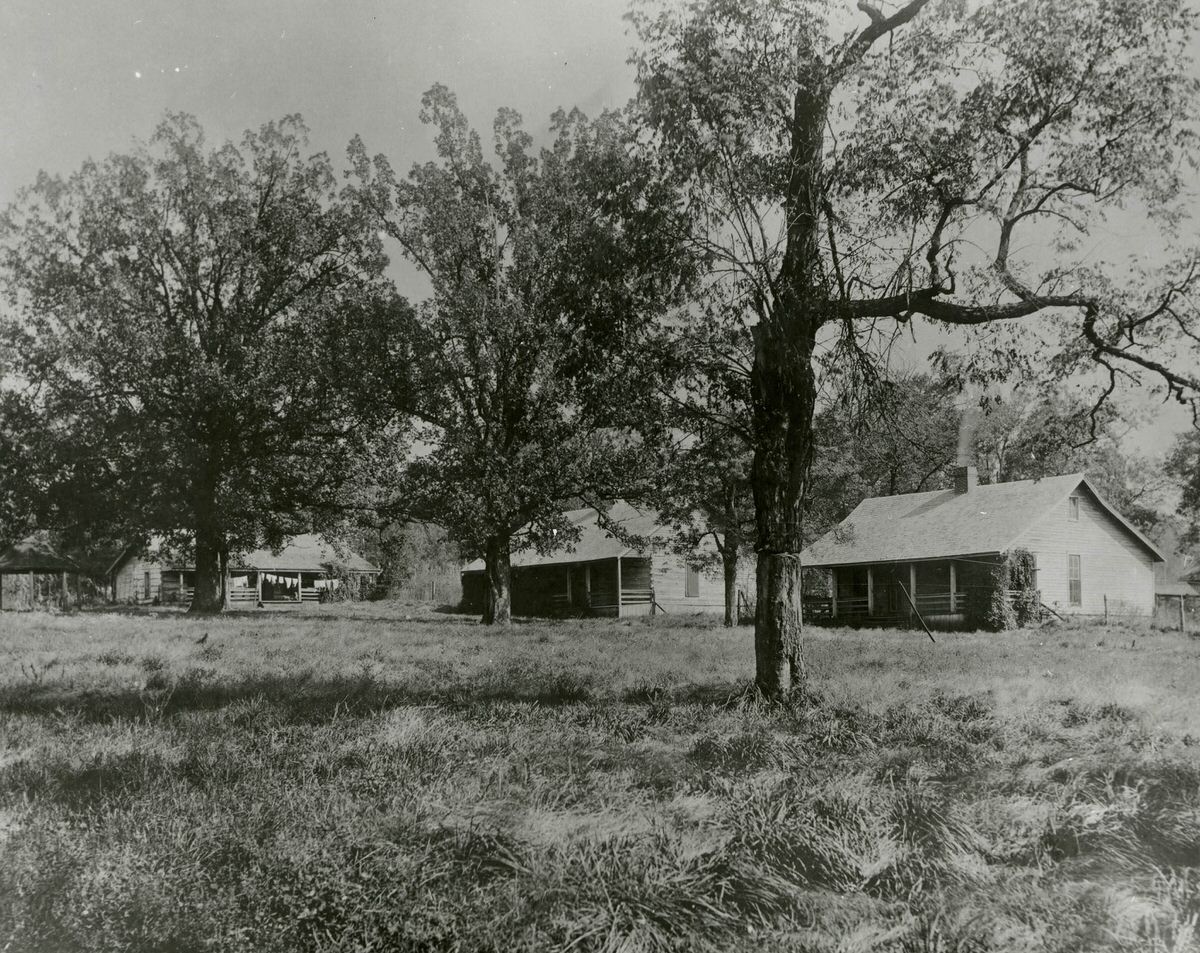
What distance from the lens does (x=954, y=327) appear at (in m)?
10.0

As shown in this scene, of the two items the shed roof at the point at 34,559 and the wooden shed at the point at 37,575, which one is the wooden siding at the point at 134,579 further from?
the shed roof at the point at 34,559

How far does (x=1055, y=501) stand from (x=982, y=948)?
31.1 metres

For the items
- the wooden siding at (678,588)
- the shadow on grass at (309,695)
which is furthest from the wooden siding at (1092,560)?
the shadow on grass at (309,695)

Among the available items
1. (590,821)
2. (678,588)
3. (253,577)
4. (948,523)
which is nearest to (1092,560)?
(948,523)

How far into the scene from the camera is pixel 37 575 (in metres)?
50.0

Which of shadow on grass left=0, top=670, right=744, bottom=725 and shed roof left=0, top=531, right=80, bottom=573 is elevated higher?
shed roof left=0, top=531, right=80, bottom=573

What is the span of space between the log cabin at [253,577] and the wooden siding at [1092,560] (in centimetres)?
3840

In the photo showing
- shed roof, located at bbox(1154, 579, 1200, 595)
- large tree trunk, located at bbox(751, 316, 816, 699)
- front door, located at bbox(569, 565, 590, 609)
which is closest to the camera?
large tree trunk, located at bbox(751, 316, 816, 699)

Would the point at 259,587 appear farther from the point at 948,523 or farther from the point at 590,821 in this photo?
the point at 590,821

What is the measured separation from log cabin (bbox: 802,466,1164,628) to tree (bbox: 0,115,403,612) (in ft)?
64.6

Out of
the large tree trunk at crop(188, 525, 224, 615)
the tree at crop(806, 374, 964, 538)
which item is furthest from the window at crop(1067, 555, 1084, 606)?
the large tree trunk at crop(188, 525, 224, 615)

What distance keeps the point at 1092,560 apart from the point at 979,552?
666cm

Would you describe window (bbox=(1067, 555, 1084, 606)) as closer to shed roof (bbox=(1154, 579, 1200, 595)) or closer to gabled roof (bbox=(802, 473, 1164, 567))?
gabled roof (bbox=(802, 473, 1164, 567))

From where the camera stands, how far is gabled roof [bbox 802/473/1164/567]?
31.3 m
